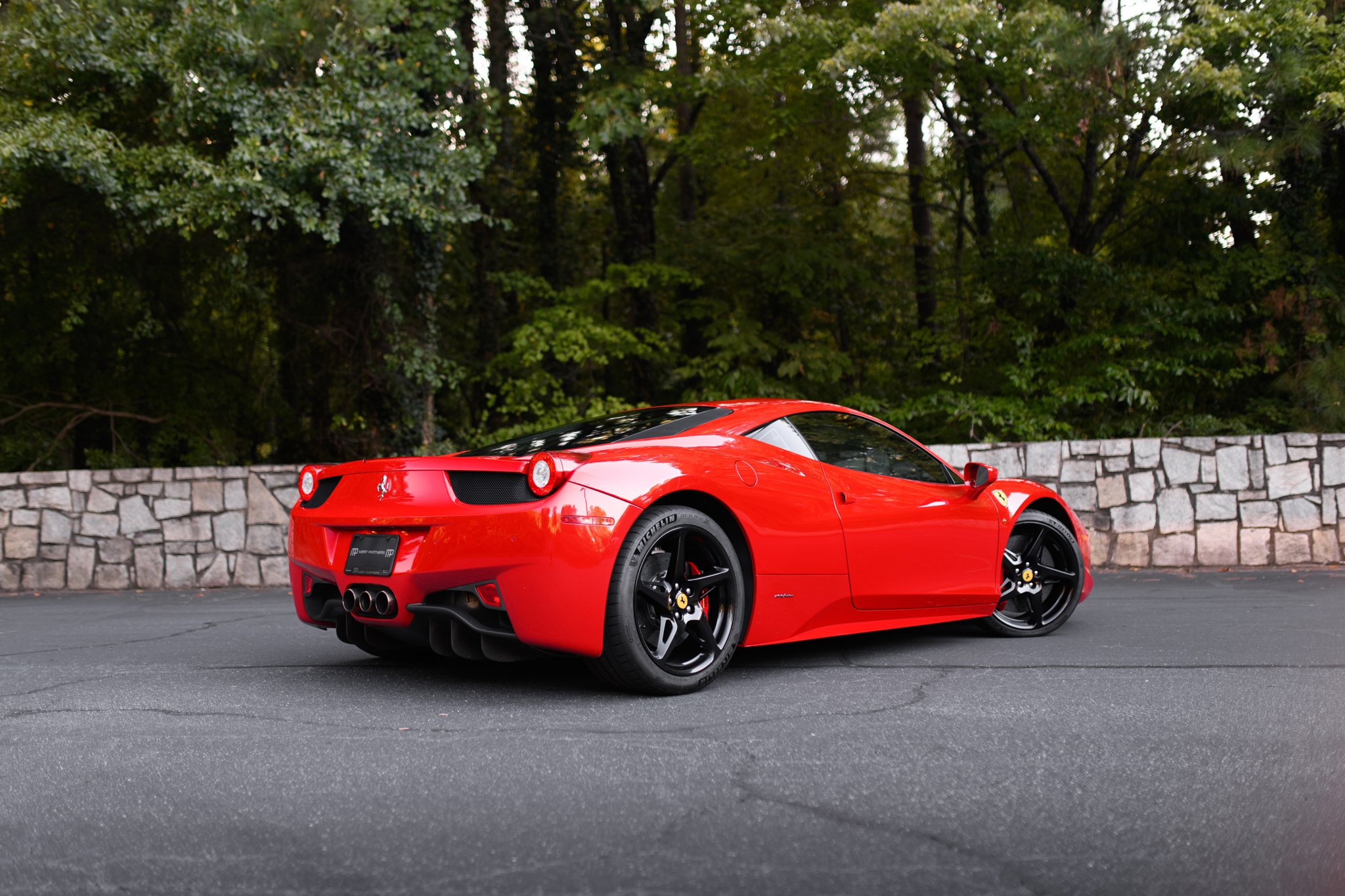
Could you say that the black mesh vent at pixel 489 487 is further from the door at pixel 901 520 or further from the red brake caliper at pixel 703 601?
the door at pixel 901 520

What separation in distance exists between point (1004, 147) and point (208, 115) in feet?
33.8

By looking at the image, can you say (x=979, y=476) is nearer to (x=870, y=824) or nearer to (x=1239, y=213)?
(x=870, y=824)

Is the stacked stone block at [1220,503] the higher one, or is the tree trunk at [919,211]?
the tree trunk at [919,211]

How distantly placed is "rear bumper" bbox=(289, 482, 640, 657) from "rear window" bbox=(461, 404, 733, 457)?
1.65ft

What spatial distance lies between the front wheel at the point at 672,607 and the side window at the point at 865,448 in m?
0.89

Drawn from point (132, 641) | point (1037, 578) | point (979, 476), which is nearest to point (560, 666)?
point (979, 476)

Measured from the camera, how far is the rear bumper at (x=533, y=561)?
13.2 feet

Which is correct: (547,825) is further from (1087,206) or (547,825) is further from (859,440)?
(1087,206)

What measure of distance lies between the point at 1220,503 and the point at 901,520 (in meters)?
6.35

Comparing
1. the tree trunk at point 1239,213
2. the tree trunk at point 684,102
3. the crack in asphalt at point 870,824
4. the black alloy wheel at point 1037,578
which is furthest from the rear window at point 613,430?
the tree trunk at point 1239,213

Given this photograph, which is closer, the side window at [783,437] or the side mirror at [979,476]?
the side window at [783,437]

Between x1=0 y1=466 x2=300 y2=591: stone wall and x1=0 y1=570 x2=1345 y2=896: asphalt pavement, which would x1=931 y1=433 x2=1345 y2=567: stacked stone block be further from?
x1=0 y1=466 x2=300 y2=591: stone wall

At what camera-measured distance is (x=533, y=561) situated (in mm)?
4027

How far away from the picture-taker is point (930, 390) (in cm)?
1366
